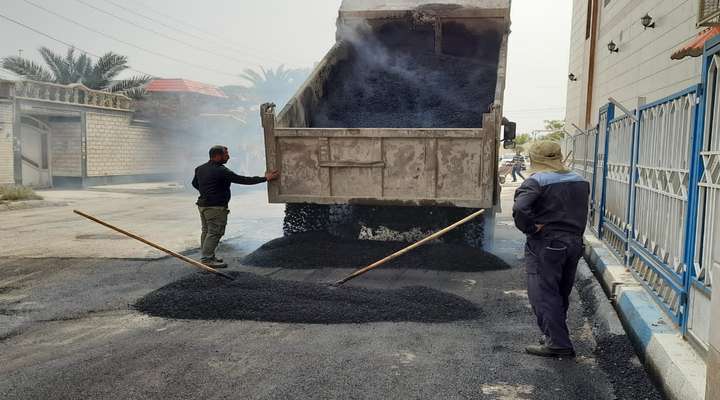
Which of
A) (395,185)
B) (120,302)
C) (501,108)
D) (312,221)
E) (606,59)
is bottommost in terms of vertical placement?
(120,302)

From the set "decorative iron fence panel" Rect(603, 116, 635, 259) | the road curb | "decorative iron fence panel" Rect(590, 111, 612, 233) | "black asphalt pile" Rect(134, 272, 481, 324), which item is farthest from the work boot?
"decorative iron fence panel" Rect(590, 111, 612, 233)

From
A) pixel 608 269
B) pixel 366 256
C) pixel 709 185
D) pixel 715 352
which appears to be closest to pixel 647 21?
pixel 608 269

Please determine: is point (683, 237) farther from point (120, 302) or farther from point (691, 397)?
point (120, 302)

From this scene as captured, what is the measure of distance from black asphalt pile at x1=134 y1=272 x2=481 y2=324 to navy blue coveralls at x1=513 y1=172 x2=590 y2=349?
0.92m

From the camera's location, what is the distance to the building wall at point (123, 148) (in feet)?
74.7

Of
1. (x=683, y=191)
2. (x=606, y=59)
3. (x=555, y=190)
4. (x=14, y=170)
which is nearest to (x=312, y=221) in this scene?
(x=555, y=190)

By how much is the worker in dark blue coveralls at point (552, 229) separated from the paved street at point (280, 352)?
0.63 ft

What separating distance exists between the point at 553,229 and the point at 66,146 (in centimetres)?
2194

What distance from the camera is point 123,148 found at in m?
24.5

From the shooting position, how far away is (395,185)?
6.27 m

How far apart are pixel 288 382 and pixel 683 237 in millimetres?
2386

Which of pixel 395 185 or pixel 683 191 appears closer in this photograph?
pixel 683 191

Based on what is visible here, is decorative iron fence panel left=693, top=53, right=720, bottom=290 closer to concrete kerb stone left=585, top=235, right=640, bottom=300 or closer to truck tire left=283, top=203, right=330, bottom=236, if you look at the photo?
concrete kerb stone left=585, top=235, right=640, bottom=300

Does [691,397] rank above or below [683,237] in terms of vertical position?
below
